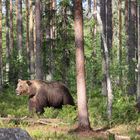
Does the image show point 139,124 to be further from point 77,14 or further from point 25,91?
point 25,91

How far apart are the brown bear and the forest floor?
290 centimetres

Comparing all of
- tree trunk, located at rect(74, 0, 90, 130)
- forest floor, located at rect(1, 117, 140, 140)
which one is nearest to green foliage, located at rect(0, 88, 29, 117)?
forest floor, located at rect(1, 117, 140, 140)

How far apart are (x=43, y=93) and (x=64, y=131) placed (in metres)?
5.03

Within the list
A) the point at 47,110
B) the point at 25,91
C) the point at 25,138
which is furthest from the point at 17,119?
the point at 25,138

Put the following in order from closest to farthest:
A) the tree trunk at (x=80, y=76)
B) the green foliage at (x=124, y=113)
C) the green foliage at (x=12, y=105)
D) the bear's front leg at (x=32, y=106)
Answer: the tree trunk at (x=80, y=76) → the green foliage at (x=124, y=113) → the green foliage at (x=12, y=105) → the bear's front leg at (x=32, y=106)

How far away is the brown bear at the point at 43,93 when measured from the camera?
1766 cm

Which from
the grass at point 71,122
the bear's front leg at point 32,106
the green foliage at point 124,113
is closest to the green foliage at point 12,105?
the grass at point 71,122

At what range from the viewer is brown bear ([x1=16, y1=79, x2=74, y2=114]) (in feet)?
57.9

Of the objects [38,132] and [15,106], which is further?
[15,106]

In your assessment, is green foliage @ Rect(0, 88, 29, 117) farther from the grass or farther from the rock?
the rock

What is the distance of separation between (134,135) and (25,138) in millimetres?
5032

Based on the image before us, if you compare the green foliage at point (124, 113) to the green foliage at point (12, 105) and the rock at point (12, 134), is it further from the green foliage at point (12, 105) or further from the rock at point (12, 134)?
the rock at point (12, 134)

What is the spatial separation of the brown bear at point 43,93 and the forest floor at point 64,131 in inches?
114

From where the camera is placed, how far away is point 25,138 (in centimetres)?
745
